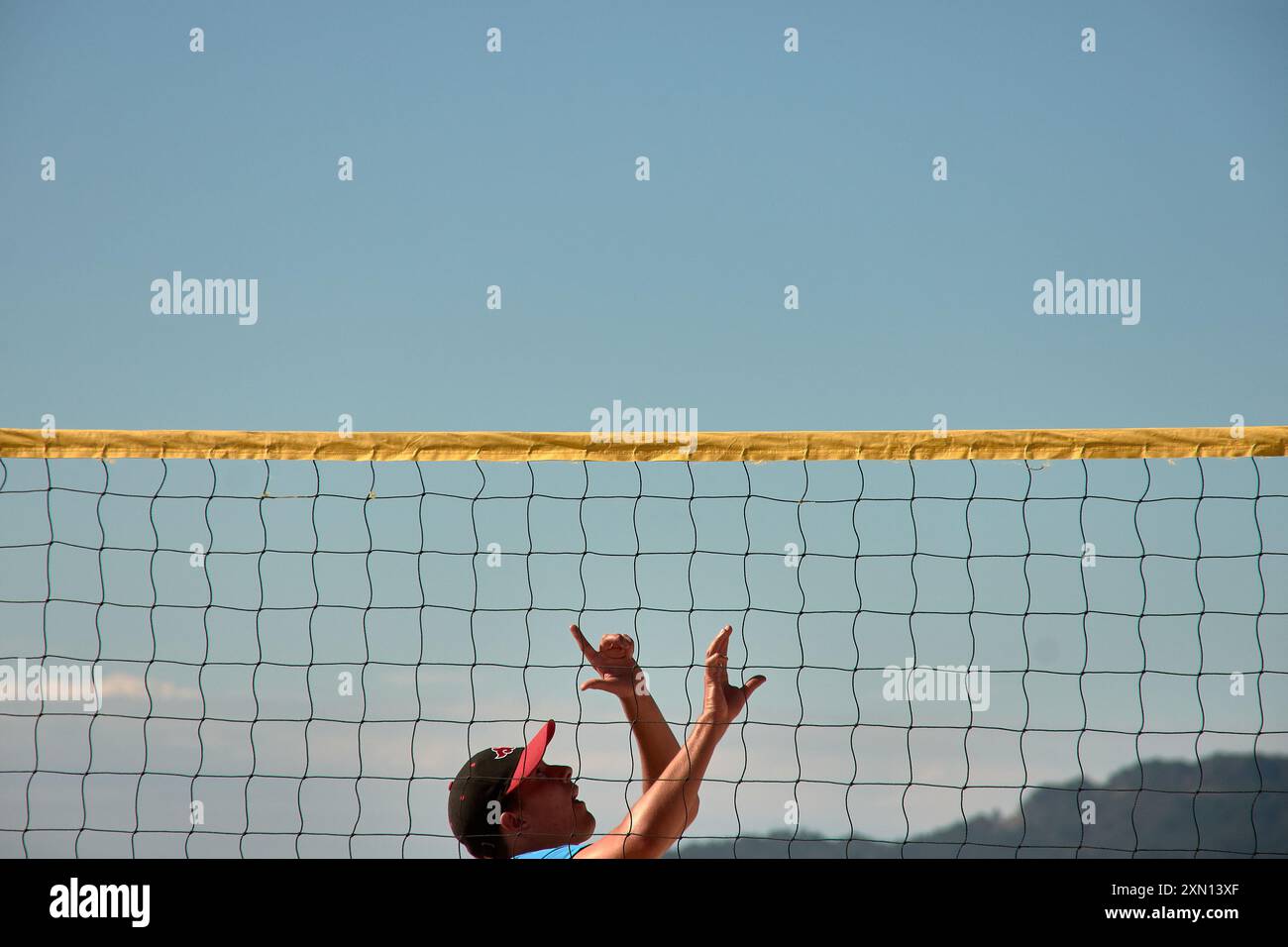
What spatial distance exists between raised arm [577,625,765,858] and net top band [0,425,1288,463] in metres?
1.04

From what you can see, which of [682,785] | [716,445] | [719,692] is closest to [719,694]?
[719,692]

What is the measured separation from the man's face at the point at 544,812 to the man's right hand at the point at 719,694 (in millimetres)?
578

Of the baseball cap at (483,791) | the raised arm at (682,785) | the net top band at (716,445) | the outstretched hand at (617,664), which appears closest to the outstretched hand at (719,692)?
the raised arm at (682,785)

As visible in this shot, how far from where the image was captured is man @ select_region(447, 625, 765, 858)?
3338 mm

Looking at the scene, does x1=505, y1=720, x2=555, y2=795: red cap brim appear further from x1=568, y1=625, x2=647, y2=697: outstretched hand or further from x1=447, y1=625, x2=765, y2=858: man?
x1=568, y1=625, x2=647, y2=697: outstretched hand

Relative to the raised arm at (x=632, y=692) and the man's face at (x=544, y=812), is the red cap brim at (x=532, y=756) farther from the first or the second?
the raised arm at (x=632, y=692)

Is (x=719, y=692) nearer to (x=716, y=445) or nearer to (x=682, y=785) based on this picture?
(x=682, y=785)

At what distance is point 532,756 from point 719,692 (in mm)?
698

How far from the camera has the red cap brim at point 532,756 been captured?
3.73 m

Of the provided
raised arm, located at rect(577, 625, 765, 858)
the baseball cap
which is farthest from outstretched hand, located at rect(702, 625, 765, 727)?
the baseball cap

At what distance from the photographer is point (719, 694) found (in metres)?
3.57
